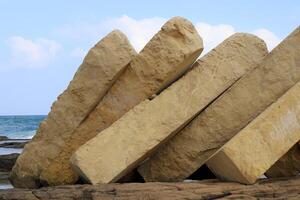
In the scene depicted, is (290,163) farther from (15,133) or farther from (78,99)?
(15,133)

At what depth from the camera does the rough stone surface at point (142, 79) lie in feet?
18.6

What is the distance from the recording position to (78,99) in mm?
5883

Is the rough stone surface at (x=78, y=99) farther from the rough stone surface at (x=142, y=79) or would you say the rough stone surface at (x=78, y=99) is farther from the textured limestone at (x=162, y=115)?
the textured limestone at (x=162, y=115)

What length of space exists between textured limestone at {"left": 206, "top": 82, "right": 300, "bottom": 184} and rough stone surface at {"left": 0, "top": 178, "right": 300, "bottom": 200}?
16 centimetres

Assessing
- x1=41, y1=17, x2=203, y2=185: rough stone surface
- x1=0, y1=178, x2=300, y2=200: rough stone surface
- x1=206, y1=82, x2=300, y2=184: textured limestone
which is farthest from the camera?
x1=41, y1=17, x2=203, y2=185: rough stone surface

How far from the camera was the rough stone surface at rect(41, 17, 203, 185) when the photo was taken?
567 cm

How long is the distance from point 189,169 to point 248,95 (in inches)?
42.6

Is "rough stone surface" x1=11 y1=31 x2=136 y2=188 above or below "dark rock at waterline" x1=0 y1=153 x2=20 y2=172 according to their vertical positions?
above

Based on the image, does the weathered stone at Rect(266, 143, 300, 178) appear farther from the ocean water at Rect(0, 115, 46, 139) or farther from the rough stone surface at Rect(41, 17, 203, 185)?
the ocean water at Rect(0, 115, 46, 139)

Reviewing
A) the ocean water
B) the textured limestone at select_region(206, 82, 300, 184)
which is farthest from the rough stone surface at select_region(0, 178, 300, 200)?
the ocean water

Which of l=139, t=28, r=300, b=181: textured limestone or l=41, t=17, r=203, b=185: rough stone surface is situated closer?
l=41, t=17, r=203, b=185: rough stone surface

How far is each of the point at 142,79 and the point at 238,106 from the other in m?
1.14

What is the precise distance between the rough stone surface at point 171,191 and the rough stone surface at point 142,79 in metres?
0.41

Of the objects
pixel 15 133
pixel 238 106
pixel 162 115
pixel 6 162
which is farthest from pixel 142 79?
pixel 15 133
